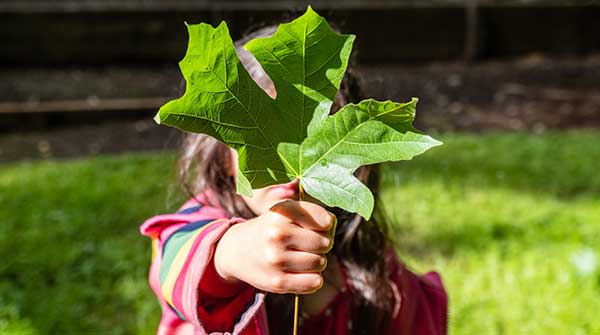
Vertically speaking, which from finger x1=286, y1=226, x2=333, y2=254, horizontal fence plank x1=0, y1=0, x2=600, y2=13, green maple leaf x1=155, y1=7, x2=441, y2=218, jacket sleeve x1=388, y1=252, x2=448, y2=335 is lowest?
jacket sleeve x1=388, y1=252, x2=448, y2=335

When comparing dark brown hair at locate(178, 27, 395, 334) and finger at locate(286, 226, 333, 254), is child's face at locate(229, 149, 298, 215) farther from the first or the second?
finger at locate(286, 226, 333, 254)

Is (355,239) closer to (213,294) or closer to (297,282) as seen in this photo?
(213,294)

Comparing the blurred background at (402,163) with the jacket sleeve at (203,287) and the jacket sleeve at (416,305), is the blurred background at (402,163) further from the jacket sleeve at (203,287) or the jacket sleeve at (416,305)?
the jacket sleeve at (203,287)

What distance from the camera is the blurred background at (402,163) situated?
79.8 inches

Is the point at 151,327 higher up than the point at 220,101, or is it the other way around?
the point at 220,101

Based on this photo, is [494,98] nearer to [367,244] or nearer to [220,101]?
[367,244]

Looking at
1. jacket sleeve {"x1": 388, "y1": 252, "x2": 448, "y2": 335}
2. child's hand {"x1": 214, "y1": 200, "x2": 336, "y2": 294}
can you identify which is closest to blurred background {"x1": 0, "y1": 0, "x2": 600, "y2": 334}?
jacket sleeve {"x1": 388, "y1": 252, "x2": 448, "y2": 335}

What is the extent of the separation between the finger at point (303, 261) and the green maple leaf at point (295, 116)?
0.07 metres

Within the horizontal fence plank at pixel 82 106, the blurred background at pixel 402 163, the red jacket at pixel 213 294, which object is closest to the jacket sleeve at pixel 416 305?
the red jacket at pixel 213 294

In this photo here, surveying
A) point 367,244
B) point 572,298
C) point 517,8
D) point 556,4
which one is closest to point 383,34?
point 517,8

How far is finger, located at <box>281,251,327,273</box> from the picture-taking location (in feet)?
2.29

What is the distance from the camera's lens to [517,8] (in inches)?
242

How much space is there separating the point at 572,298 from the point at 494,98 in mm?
3429

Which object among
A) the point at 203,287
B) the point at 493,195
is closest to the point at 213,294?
the point at 203,287
